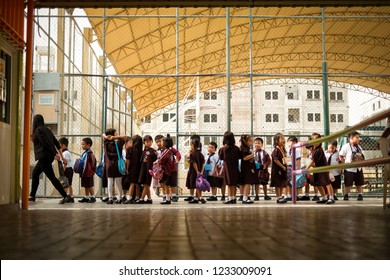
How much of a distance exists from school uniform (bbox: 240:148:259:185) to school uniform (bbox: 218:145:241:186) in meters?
0.19

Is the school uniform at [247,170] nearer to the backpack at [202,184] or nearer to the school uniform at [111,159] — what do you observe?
the backpack at [202,184]

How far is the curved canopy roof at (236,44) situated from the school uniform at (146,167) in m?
9.09

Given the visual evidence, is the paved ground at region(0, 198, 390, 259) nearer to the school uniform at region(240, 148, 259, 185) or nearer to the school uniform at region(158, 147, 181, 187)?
the school uniform at region(158, 147, 181, 187)

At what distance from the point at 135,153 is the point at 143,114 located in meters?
26.1

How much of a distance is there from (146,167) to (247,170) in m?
2.05

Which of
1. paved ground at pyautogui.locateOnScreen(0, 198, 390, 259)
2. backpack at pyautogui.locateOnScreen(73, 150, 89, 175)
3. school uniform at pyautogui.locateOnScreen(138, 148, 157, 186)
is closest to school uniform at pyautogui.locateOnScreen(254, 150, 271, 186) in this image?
school uniform at pyautogui.locateOnScreen(138, 148, 157, 186)

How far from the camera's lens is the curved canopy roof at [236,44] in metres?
22.1

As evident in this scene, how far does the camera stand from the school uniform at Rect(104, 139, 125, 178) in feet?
33.2

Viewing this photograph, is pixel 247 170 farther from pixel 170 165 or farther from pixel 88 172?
pixel 88 172

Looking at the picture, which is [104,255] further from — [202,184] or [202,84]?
[202,84]

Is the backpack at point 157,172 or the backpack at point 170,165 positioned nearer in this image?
the backpack at point 157,172

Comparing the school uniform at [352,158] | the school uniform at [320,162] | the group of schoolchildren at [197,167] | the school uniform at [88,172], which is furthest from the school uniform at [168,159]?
the school uniform at [352,158]

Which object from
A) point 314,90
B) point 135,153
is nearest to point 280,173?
point 135,153

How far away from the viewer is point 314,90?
4638cm
